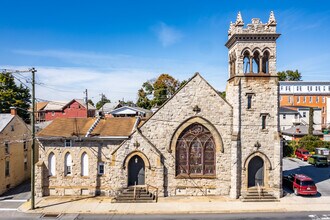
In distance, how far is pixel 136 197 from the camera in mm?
24516

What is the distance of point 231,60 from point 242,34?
3160 mm

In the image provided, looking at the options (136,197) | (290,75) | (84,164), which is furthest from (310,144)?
(290,75)

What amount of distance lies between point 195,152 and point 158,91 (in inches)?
1840

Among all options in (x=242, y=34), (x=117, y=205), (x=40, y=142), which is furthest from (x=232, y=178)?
(x=40, y=142)

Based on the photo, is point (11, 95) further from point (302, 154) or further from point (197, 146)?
point (302, 154)

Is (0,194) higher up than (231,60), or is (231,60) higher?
(231,60)

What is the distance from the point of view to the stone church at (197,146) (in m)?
25.2

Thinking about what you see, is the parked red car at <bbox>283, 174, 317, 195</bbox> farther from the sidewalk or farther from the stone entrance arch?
the stone entrance arch

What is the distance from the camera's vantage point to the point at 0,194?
27031 millimetres

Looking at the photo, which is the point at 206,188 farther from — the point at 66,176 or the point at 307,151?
the point at 307,151

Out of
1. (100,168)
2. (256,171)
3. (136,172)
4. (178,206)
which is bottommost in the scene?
(178,206)

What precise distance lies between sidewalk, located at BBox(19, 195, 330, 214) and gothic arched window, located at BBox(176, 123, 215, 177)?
237cm

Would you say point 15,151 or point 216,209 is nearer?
point 216,209

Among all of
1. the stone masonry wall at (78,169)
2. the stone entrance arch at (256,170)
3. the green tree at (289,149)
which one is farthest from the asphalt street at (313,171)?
the stone masonry wall at (78,169)
